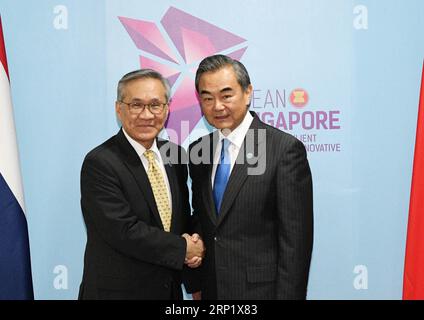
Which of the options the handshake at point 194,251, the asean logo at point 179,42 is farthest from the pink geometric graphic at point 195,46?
the handshake at point 194,251

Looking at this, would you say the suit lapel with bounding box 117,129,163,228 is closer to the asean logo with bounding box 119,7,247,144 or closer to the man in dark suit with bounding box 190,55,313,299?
the man in dark suit with bounding box 190,55,313,299

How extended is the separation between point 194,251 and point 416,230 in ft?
4.52

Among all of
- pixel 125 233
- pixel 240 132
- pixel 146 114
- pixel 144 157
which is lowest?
pixel 125 233

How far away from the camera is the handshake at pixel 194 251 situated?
2131mm

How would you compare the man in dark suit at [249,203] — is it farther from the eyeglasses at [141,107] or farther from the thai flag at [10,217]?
the thai flag at [10,217]

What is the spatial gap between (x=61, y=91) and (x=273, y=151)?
160 cm

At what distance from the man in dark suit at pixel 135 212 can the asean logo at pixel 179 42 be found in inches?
28.4

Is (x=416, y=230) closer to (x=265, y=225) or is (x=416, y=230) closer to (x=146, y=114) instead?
(x=265, y=225)

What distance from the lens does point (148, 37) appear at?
290 cm

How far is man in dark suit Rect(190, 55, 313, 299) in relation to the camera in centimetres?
197

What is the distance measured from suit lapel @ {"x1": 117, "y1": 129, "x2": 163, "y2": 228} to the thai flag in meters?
0.76

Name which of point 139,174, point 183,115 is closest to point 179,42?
point 183,115

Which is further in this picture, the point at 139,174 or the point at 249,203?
the point at 139,174
